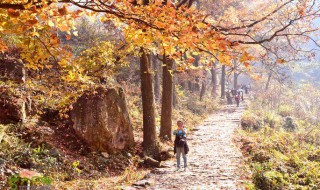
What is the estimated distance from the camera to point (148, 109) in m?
10.1

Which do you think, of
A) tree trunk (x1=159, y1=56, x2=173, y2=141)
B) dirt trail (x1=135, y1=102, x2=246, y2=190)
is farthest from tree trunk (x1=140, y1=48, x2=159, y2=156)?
tree trunk (x1=159, y1=56, x2=173, y2=141)

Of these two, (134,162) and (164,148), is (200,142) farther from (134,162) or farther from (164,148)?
(134,162)

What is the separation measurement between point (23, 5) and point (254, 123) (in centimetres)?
1646

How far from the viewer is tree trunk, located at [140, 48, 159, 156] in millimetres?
9921

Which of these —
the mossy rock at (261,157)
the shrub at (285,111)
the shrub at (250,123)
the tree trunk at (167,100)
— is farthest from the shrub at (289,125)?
the tree trunk at (167,100)

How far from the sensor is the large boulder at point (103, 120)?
912cm

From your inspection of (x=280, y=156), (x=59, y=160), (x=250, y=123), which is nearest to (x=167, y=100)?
(x=280, y=156)

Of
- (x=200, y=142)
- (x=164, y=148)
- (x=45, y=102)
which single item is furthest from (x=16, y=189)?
(x=200, y=142)

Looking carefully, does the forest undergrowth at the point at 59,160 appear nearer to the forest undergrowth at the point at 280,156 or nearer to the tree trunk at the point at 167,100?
the tree trunk at the point at 167,100

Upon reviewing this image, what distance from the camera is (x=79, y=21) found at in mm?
24344

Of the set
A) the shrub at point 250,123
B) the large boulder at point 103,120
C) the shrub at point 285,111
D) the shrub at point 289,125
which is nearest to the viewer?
the large boulder at point 103,120

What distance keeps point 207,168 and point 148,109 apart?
2.89m

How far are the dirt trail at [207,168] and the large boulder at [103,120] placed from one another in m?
1.75

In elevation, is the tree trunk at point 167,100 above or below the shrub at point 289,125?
above
